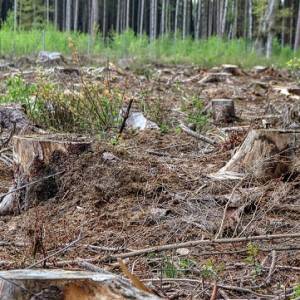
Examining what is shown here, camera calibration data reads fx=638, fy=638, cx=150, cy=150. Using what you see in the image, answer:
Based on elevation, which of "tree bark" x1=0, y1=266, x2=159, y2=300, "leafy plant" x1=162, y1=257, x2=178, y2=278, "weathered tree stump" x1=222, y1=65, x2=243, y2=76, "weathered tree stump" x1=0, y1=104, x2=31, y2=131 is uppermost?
"tree bark" x1=0, y1=266, x2=159, y2=300

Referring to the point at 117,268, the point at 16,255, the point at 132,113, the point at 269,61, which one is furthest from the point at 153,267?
the point at 269,61

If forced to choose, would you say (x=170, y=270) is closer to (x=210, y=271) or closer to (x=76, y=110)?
(x=210, y=271)

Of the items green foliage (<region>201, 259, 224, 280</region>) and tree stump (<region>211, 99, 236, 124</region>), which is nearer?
green foliage (<region>201, 259, 224, 280</region>)

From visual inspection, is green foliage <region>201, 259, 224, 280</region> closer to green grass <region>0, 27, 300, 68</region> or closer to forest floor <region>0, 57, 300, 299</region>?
forest floor <region>0, 57, 300, 299</region>

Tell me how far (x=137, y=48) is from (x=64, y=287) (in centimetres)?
1415

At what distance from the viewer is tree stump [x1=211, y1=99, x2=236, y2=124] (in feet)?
22.1

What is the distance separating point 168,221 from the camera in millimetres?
3494

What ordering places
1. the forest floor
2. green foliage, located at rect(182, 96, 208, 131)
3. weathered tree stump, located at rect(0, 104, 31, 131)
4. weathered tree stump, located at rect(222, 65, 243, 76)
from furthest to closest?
1. weathered tree stump, located at rect(222, 65, 243, 76)
2. green foliage, located at rect(182, 96, 208, 131)
3. weathered tree stump, located at rect(0, 104, 31, 131)
4. the forest floor

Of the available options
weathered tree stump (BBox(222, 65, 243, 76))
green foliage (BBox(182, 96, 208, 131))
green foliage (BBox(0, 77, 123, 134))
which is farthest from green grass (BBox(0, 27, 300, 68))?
green foliage (BBox(0, 77, 123, 134))

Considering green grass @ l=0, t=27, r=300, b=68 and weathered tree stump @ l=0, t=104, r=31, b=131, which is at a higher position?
weathered tree stump @ l=0, t=104, r=31, b=131

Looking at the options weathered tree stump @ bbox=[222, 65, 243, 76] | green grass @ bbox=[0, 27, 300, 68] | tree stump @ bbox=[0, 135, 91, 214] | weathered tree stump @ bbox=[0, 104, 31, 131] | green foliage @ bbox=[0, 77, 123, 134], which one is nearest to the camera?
tree stump @ bbox=[0, 135, 91, 214]

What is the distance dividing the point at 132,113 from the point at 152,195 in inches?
103

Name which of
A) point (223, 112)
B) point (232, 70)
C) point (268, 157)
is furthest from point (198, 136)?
point (232, 70)

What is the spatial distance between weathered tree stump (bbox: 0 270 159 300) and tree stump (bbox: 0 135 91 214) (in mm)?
1906
